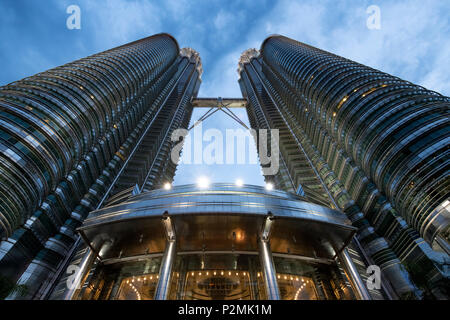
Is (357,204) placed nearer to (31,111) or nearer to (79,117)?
(79,117)

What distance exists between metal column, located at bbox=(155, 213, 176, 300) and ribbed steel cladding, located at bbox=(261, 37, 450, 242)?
28.9 meters

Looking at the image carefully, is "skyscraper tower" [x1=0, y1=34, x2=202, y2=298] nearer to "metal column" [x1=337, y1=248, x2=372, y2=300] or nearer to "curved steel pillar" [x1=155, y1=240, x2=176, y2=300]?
"curved steel pillar" [x1=155, y1=240, x2=176, y2=300]

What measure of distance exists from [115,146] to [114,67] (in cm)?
1892

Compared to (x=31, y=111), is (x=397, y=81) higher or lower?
higher

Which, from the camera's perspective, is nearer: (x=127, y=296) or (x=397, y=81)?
(x=127, y=296)

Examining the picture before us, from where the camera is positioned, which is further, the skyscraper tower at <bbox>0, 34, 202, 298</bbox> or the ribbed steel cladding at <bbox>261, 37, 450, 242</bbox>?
the skyscraper tower at <bbox>0, 34, 202, 298</bbox>

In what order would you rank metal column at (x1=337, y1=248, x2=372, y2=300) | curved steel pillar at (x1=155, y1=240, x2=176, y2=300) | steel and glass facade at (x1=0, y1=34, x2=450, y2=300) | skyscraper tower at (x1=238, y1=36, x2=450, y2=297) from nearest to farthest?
curved steel pillar at (x1=155, y1=240, x2=176, y2=300) < metal column at (x1=337, y1=248, x2=372, y2=300) < steel and glass facade at (x1=0, y1=34, x2=450, y2=300) < skyscraper tower at (x1=238, y1=36, x2=450, y2=297)

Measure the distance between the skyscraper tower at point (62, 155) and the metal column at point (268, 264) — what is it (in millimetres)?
21753

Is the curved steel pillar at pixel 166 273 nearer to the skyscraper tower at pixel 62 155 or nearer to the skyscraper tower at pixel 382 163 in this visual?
the skyscraper tower at pixel 62 155

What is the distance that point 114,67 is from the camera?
187 feet

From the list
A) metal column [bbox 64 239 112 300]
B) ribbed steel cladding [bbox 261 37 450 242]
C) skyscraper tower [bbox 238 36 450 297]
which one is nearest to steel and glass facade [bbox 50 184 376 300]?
metal column [bbox 64 239 112 300]

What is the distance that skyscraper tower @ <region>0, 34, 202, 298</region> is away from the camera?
29.1m

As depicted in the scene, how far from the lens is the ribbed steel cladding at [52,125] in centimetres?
2844
